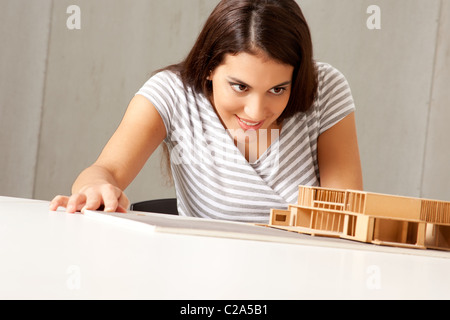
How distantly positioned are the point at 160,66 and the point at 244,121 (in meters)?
2.11

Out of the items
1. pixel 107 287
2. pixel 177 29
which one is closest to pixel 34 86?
pixel 177 29

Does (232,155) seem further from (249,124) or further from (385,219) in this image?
(385,219)

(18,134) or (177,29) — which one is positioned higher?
(177,29)

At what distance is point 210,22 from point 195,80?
16 cm

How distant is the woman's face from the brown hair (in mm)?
20

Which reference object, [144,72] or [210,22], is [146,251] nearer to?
[210,22]

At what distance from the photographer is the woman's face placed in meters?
1.28

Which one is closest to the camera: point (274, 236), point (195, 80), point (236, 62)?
point (274, 236)

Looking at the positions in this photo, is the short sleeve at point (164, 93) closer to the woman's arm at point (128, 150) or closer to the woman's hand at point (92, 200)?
the woman's arm at point (128, 150)

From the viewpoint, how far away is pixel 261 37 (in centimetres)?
128

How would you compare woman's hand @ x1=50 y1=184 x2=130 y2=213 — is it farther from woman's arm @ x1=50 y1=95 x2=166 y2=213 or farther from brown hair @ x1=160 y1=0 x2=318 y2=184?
brown hair @ x1=160 y1=0 x2=318 y2=184

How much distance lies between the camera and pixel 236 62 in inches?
51.4

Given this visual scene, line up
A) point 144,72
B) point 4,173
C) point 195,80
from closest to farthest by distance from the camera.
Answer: point 195,80 < point 4,173 < point 144,72
